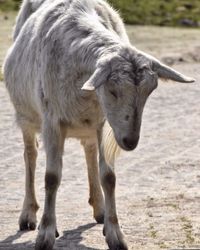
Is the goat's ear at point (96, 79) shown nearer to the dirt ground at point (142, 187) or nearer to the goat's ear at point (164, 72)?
the goat's ear at point (164, 72)

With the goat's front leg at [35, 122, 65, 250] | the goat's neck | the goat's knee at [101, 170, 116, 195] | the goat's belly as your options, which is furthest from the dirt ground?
the goat's neck

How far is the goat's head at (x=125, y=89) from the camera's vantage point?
27.3ft

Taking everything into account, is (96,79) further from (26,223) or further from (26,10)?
(26,10)

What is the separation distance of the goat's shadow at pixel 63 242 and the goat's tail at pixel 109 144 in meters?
0.87

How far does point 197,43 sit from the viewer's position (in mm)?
28312

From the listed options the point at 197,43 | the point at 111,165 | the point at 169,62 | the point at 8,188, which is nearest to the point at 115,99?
the point at 111,165

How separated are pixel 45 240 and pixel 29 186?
171 centimetres

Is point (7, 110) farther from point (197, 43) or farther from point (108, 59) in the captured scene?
point (197, 43)

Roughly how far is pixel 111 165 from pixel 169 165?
408cm

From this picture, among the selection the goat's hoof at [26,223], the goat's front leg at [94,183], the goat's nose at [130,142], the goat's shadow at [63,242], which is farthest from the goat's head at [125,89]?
the goat's hoof at [26,223]

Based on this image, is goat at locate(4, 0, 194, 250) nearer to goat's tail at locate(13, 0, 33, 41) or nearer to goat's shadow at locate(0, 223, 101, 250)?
goat's shadow at locate(0, 223, 101, 250)

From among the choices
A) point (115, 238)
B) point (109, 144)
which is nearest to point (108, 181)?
point (109, 144)

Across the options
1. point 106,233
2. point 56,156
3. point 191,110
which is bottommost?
point 191,110

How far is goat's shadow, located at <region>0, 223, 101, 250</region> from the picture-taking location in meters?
9.51
